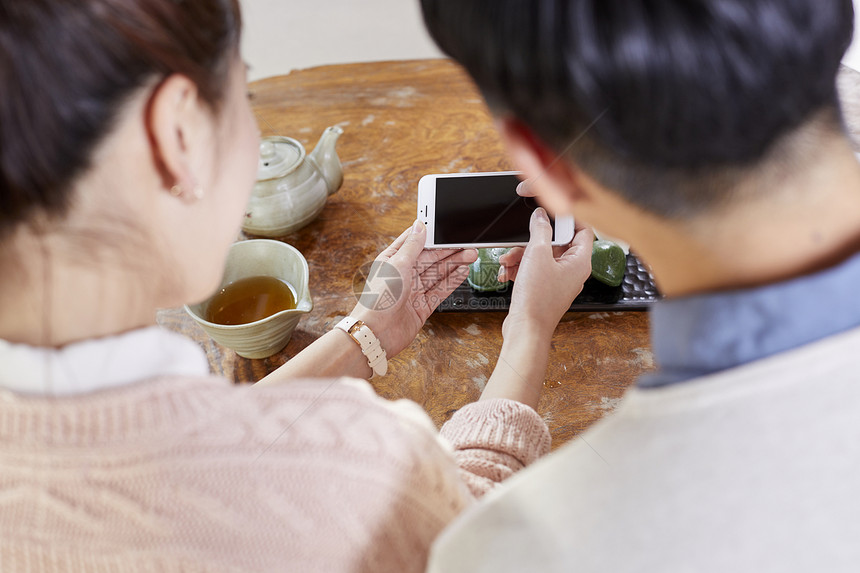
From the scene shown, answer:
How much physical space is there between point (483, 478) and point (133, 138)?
360 millimetres

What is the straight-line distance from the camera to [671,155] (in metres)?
0.28

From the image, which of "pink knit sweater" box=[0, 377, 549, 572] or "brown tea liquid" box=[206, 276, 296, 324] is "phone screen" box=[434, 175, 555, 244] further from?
"pink knit sweater" box=[0, 377, 549, 572]

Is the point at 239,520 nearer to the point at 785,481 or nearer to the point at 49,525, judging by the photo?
the point at 49,525

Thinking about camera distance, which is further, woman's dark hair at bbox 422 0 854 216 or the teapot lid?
the teapot lid

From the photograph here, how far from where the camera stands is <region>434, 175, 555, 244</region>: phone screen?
72 centimetres

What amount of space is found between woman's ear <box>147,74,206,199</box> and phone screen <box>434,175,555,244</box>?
1.21 feet

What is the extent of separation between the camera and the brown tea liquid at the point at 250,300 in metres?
0.65

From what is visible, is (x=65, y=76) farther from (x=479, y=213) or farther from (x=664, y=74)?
(x=479, y=213)

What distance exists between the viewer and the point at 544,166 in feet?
1.14

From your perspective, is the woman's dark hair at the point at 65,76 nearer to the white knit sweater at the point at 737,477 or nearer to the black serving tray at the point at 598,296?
the white knit sweater at the point at 737,477

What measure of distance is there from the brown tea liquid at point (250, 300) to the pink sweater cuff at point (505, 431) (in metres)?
0.22

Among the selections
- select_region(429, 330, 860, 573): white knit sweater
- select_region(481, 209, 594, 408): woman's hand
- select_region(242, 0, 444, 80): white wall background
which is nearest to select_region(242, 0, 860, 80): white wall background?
select_region(242, 0, 444, 80): white wall background

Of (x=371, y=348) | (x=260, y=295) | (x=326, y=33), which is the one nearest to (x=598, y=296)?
(x=371, y=348)

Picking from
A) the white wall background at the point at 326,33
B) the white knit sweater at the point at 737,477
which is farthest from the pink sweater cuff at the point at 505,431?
the white wall background at the point at 326,33
